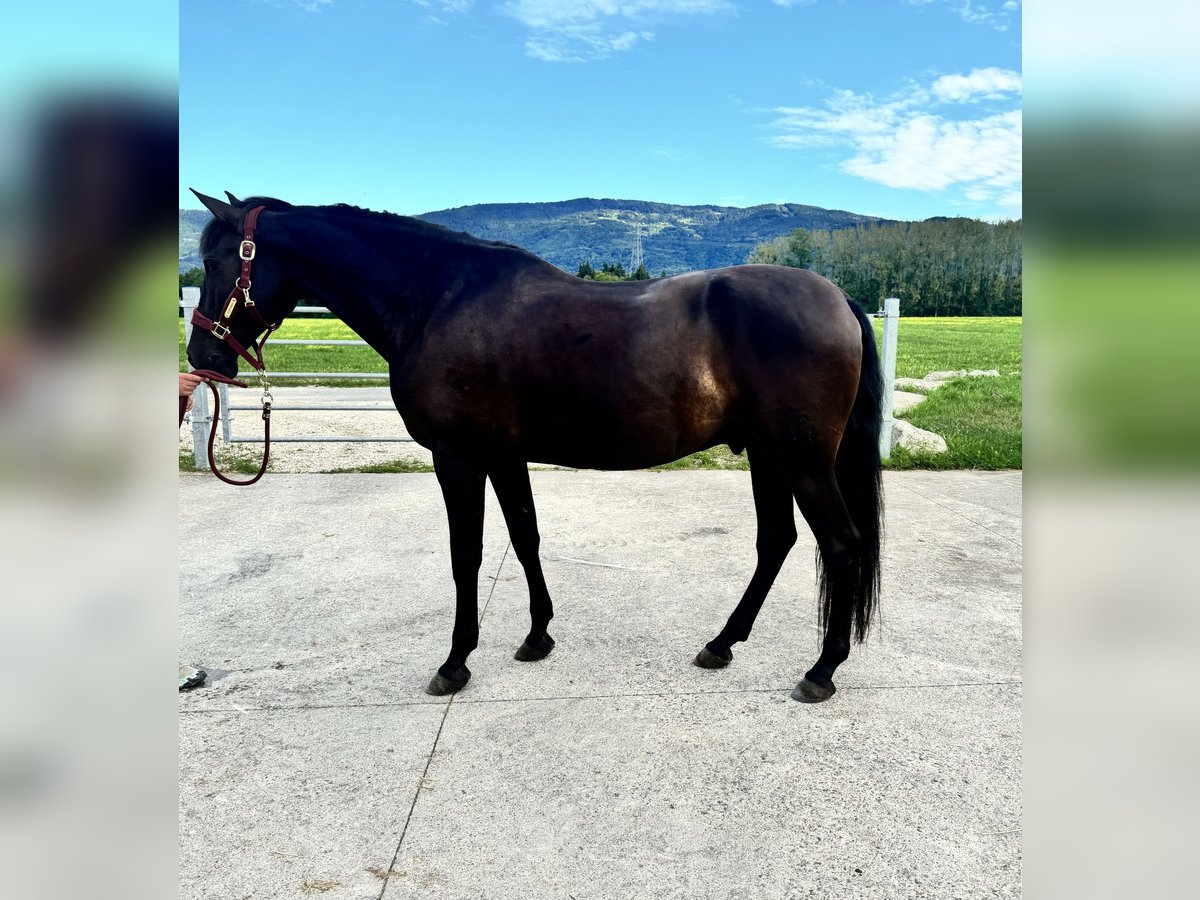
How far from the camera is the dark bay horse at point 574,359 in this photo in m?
2.54

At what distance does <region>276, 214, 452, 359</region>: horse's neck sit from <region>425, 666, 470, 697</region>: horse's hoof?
3.98 ft

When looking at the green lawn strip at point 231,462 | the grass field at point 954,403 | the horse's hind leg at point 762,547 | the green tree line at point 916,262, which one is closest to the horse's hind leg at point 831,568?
the horse's hind leg at point 762,547

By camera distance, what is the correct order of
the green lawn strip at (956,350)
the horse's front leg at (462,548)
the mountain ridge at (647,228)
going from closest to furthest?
the horse's front leg at (462,548), the green lawn strip at (956,350), the mountain ridge at (647,228)

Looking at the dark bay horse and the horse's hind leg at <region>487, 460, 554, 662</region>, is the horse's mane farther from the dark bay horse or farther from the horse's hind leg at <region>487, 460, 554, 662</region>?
the horse's hind leg at <region>487, 460, 554, 662</region>

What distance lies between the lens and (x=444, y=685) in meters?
2.65

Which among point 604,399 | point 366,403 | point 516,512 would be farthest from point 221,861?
point 366,403

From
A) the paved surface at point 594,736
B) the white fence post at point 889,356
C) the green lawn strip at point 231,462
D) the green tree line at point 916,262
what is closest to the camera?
the paved surface at point 594,736

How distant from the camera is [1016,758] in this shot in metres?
2.22

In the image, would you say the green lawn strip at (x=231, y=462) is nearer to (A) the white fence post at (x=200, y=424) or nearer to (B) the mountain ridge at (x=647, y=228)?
(A) the white fence post at (x=200, y=424)

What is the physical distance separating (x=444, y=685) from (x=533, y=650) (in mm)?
416
